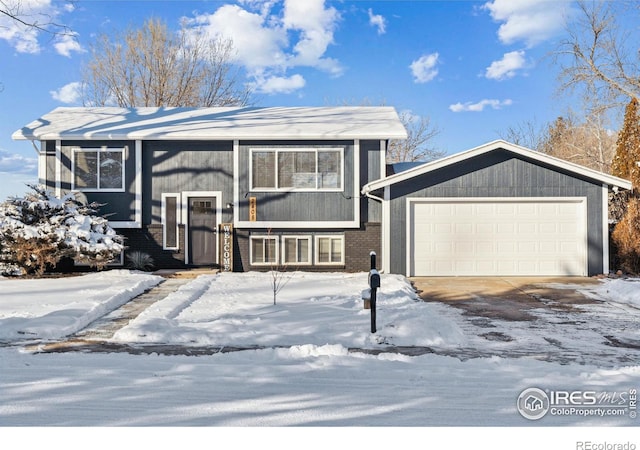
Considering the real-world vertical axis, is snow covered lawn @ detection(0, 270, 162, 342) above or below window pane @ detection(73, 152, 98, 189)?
below

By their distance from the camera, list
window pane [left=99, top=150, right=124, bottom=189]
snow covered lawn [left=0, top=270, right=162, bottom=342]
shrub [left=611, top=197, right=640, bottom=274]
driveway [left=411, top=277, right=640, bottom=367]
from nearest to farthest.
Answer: driveway [left=411, top=277, right=640, bottom=367], snow covered lawn [left=0, top=270, right=162, bottom=342], shrub [left=611, top=197, right=640, bottom=274], window pane [left=99, top=150, right=124, bottom=189]

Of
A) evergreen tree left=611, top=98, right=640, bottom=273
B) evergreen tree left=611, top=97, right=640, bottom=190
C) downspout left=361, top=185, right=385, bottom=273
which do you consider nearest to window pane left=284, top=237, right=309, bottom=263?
downspout left=361, top=185, right=385, bottom=273

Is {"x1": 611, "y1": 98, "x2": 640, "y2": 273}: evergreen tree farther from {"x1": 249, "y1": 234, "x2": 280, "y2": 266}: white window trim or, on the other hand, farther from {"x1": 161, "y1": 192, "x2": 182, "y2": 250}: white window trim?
{"x1": 161, "y1": 192, "x2": 182, "y2": 250}: white window trim

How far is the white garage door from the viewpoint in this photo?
39.5 feet

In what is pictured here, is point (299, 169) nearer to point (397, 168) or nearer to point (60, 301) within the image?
point (397, 168)

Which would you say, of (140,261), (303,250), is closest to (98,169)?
(140,261)

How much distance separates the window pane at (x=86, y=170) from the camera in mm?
13211

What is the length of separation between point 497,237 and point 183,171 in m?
9.16

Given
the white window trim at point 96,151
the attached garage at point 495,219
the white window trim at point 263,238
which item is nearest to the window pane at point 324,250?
the white window trim at point 263,238

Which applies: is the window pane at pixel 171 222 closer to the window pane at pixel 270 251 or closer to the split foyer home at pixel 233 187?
the split foyer home at pixel 233 187

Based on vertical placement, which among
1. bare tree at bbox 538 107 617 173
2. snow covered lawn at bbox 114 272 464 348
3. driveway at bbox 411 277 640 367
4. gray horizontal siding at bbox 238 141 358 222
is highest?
bare tree at bbox 538 107 617 173

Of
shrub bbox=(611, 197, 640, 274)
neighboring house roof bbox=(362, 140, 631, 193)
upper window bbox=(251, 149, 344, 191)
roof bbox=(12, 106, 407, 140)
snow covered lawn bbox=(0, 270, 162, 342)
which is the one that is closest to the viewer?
snow covered lawn bbox=(0, 270, 162, 342)

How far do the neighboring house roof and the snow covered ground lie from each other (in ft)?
A: 15.5

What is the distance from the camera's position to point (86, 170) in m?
13.2
